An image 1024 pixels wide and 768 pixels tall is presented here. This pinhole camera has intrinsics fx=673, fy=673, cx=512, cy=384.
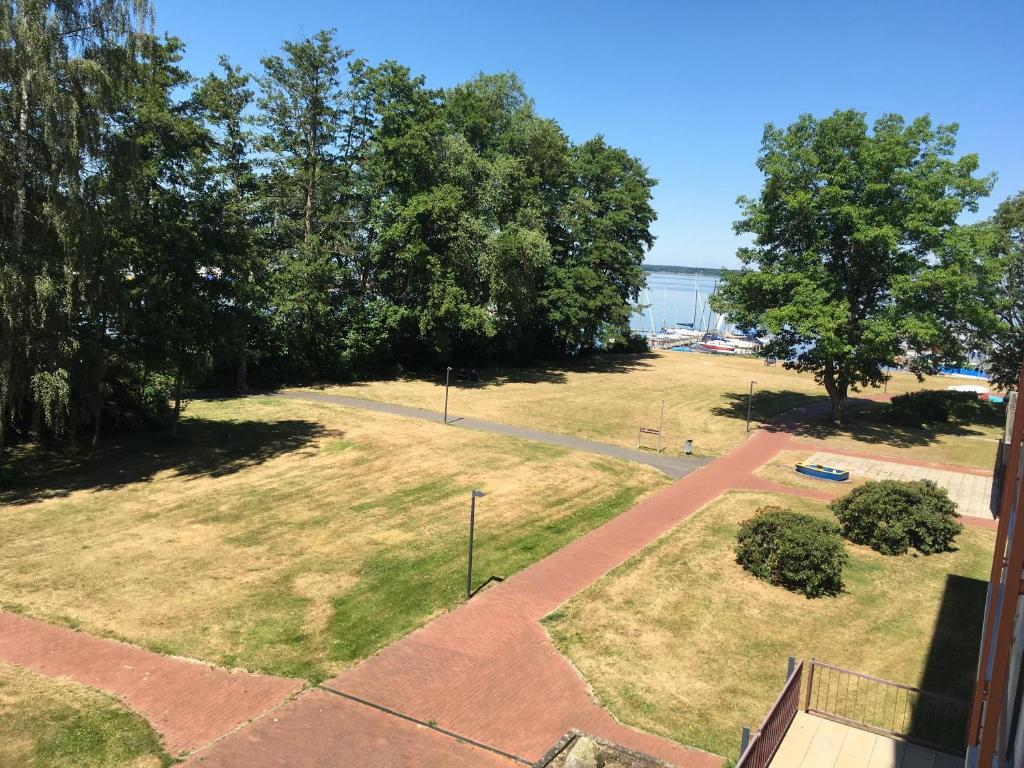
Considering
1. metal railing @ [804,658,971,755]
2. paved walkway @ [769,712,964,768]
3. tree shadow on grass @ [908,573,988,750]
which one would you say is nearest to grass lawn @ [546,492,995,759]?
tree shadow on grass @ [908,573,988,750]

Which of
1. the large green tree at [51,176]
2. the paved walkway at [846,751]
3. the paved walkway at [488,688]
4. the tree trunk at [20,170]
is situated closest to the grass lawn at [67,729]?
the paved walkway at [488,688]

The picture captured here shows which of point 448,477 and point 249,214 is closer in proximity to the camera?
point 448,477

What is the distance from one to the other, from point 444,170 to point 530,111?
10.7m

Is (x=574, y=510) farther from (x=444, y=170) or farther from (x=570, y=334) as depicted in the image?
(x=570, y=334)

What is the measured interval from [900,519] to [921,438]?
1848cm

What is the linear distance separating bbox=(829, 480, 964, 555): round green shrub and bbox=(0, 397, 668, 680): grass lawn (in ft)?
22.7

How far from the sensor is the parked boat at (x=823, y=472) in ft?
86.6

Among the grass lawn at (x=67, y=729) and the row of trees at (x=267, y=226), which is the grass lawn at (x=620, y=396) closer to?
the row of trees at (x=267, y=226)

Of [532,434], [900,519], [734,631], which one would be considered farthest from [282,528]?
[900,519]

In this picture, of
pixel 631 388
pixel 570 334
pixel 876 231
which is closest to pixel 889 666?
pixel 876 231

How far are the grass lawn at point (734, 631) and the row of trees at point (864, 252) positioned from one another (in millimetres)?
14559

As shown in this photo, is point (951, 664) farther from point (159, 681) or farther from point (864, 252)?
point (864, 252)

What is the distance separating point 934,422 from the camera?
38312 mm

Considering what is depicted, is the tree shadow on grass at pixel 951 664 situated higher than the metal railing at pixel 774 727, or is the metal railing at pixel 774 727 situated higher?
the metal railing at pixel 774 727
